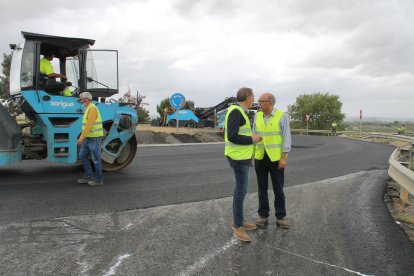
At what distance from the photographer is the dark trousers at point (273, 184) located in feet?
16.6

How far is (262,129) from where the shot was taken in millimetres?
5020

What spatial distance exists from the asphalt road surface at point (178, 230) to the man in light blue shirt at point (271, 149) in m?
0.28

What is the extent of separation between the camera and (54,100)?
755 centimetres

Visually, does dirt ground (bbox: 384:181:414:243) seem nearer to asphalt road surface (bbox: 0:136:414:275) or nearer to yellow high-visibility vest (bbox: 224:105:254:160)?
asphalt road surface (bbox: 0:136:414:275)

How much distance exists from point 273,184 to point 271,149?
1.67ft

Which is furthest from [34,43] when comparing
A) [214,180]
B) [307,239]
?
[307,239]

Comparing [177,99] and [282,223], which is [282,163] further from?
[177,99]

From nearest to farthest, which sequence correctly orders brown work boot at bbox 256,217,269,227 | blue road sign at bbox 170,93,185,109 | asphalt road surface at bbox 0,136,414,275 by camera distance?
1. asphalt road surface at bbox 0,136,414,275
2. brown work boot at bbox 256,217,269,227
3. blue road sign at bbox 170,93,185,109

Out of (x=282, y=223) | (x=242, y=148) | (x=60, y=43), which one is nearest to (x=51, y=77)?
(x=60, y=43)

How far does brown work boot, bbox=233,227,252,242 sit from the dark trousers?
2.29ft

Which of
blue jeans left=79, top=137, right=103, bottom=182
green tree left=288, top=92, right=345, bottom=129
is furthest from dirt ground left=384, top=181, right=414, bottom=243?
green tree left=288, top=92, right=345, bottom=129

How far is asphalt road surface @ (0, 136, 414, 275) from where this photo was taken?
3697 mm

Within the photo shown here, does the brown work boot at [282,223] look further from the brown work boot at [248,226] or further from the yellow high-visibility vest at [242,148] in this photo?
the yellow high-visibility vest at [242,148]

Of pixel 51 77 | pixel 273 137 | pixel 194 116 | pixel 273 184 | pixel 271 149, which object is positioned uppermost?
pixel 51 77
